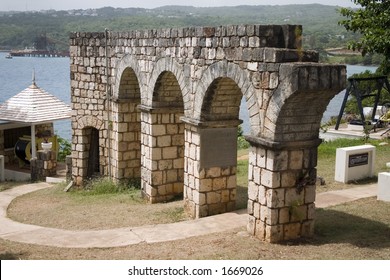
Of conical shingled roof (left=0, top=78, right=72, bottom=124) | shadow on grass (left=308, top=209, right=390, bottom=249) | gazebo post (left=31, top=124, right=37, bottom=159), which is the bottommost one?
gazebo post (left=31, top=124, right=37, bottom=159)

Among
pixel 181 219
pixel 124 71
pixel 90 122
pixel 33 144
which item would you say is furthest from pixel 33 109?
pixel 181 219

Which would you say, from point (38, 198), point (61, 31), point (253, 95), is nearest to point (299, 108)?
point (253, 95)

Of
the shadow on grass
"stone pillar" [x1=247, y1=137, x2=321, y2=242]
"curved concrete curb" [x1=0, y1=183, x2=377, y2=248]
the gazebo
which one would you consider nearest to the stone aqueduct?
"stone pillar" [x1=247, y1=137, x2=321, y2=242]

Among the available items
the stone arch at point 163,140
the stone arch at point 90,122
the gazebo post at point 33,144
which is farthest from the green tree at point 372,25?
the gazebo post at point 33,144

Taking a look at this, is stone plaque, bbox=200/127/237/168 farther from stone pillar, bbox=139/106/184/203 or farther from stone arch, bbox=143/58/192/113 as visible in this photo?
stone pillar, bbox=139/106/184/203

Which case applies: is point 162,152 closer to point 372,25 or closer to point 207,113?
point 207,113

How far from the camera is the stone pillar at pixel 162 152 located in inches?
513

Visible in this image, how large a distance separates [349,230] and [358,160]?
16.2ft

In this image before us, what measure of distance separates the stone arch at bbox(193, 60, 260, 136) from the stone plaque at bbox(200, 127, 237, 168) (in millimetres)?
437

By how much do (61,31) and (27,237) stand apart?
52.9 m

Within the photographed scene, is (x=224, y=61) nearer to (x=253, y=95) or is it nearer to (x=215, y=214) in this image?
(x=253, y=95)

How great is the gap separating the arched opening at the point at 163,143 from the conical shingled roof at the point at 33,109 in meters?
7.66

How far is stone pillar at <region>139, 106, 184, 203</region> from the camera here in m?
13.0

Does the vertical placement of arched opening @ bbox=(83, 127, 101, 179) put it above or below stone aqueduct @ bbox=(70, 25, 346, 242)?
below
